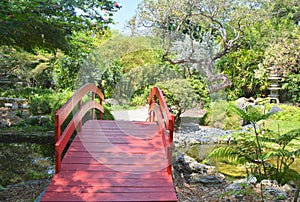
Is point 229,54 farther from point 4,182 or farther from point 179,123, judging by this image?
point 4,182

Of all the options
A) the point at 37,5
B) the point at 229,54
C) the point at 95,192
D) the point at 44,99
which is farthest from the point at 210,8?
the point at 95,192

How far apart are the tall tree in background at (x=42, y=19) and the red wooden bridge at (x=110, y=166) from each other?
1.31 m

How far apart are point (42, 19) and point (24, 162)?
8.09 feet

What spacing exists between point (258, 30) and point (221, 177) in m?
9.53

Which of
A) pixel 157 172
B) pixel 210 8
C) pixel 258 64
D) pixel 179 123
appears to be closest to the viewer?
pixel 157 172

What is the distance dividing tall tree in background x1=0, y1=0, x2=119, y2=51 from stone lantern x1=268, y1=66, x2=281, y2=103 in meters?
6.82

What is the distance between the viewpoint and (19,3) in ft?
14.2

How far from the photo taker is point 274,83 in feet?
35.3

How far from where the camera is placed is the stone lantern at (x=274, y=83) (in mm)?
10391

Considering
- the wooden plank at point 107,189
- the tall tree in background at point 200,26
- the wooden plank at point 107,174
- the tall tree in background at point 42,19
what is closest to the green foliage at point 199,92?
the tall tree in background at point 200,26

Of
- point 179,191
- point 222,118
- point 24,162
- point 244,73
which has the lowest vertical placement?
point 179,191

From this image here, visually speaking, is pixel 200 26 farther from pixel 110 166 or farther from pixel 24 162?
pixel 110 166

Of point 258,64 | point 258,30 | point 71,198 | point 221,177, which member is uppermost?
point 258,30

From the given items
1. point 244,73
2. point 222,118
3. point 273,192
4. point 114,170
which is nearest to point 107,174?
point 114,170
